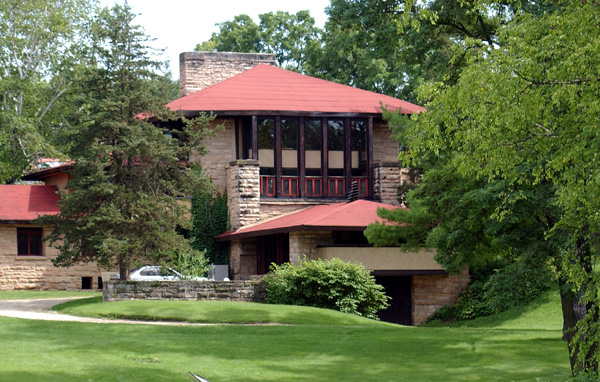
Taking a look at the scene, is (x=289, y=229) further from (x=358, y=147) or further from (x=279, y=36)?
(x=279, y=36)

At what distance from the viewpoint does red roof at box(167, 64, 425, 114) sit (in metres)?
33.4

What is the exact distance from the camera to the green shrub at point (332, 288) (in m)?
24.6

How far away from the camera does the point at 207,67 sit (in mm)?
39938

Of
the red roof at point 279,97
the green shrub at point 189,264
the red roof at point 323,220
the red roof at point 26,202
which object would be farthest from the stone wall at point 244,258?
the red roof at point 26,202

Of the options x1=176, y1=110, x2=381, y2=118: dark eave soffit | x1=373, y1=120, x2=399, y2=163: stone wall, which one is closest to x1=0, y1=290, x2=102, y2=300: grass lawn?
x1=176, y1=110, x2=381, y2=118: dark eave soffit

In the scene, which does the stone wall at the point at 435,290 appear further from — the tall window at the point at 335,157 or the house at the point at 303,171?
the tall window at the point at 335,157

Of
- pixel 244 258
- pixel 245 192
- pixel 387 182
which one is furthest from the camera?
pixel 387 182

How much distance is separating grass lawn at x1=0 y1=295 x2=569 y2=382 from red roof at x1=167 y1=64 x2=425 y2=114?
39.5 ft

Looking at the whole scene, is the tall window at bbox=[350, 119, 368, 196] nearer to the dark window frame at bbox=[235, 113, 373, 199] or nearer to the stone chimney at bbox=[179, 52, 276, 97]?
the dark window frame at bbox=[235, 113, 373, 199]

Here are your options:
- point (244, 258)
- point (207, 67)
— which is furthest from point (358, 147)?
point (207, 67)

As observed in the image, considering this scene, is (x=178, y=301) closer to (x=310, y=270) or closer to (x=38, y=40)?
(x=310, y=270)

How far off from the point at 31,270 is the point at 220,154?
8.89 meters

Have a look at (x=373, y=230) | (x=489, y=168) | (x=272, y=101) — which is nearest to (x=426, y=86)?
(x=489, y=168)

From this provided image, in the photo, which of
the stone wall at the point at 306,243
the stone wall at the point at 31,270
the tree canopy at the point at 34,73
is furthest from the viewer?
the tree canopy at the point at 34,73
